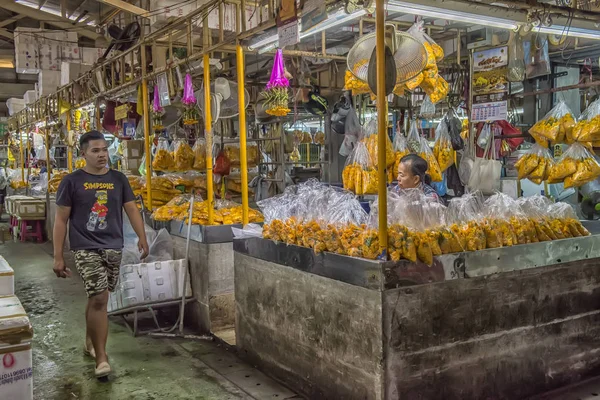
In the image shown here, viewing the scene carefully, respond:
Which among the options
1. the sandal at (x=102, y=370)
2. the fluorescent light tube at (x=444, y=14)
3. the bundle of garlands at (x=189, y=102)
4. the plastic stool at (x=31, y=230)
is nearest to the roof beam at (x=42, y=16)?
the plastic stool at (x=31, y=230)

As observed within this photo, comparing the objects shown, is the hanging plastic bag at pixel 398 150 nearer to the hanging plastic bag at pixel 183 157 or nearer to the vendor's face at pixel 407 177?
the vendor's face at pixel 407 177

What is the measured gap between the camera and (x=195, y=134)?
9.01 meters

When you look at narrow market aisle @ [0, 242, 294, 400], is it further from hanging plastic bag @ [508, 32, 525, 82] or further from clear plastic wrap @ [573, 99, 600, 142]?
hanging plastic bag @ [508, 32, 525, 82]

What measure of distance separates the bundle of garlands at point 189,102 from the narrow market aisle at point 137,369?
96.4 inches

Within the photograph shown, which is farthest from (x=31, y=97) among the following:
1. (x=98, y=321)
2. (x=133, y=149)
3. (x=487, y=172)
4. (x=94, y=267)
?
(x=487, y=172)

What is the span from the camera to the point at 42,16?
1374 cm

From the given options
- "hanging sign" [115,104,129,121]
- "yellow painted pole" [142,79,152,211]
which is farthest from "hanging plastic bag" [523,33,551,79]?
"hanging sign" [115,104,129,121]

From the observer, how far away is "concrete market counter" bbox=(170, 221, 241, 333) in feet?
17.9

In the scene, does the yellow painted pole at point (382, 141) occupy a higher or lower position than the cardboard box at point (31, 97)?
lower

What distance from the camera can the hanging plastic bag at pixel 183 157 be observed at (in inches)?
283

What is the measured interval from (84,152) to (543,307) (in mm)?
3709

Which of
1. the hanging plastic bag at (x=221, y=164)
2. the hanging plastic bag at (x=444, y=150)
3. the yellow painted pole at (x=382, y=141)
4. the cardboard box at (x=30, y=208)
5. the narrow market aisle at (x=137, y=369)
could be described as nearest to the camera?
the yellow painted pole at (x=382, y=141)

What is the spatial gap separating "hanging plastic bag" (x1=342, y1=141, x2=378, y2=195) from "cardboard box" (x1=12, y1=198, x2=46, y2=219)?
9.78m

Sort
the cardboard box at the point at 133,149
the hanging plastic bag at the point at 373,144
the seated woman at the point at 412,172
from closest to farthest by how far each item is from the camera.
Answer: the seated woman at the point at 412,172 → the hanging plastic bag at the point at 373,144 → the cardboard box at the point at 133,149
